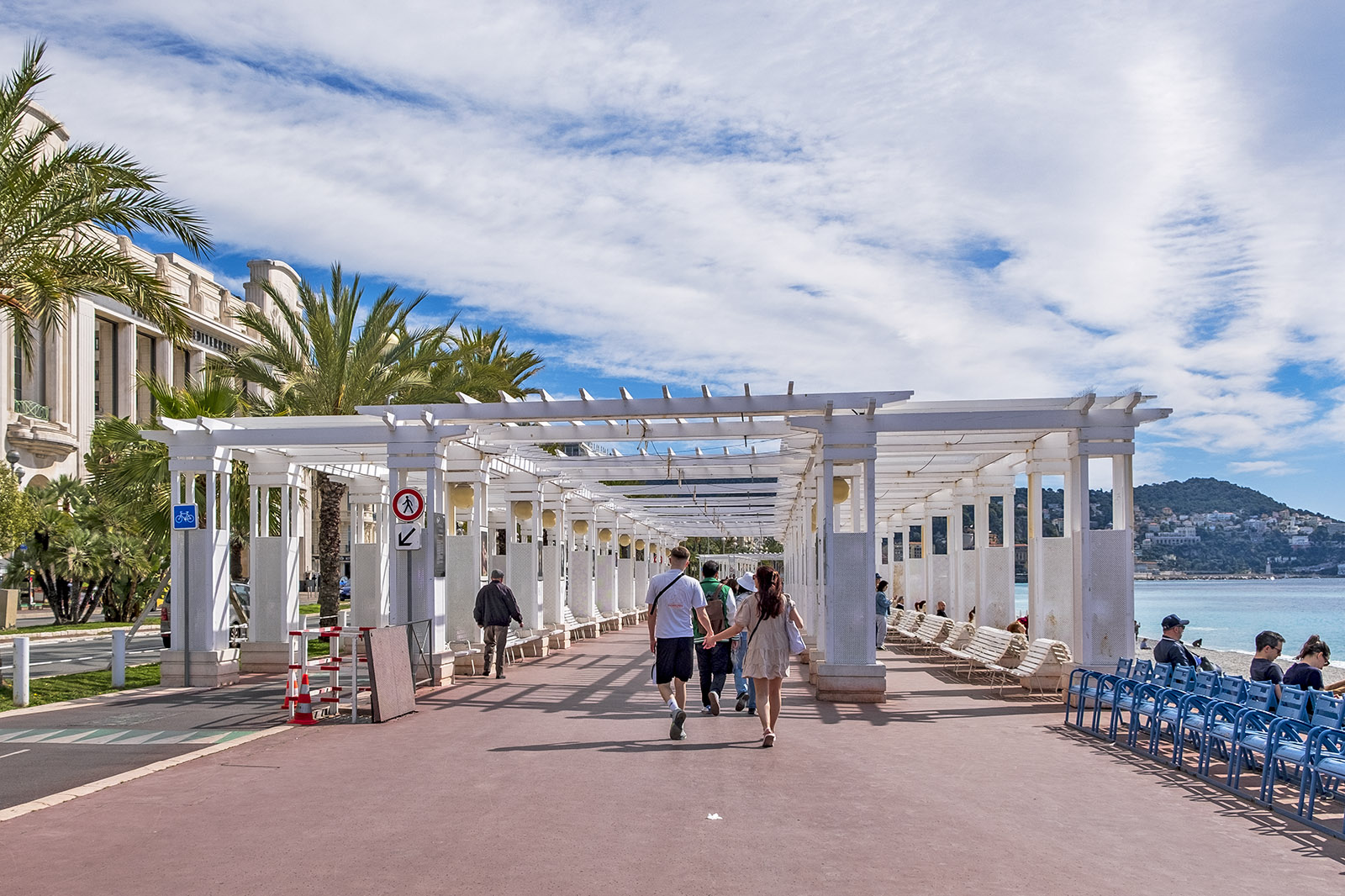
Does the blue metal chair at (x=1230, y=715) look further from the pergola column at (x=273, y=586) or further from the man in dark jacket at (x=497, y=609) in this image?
the pergola column at (x=273, y=586)

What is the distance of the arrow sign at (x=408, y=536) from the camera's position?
1386cm

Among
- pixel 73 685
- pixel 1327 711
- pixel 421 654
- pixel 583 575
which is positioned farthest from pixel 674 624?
pixel 583 575

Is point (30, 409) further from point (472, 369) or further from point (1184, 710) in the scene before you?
point (1184, 710)

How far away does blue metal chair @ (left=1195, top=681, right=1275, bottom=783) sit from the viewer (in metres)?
7.92

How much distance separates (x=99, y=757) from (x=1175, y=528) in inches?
5792

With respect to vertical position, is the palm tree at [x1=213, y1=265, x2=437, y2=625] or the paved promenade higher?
the palm tree at [x1=213, y1=265, x2=437, y2=625]

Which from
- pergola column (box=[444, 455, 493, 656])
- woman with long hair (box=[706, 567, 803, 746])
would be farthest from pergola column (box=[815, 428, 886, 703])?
pergola column (box=[444, 455, 493, 656])

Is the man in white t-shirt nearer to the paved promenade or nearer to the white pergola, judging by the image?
the paved promenade

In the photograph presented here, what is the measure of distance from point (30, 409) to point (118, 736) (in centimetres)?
3823

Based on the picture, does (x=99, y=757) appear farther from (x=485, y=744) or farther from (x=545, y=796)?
(x=545, y=796)

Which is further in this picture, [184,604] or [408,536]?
[184,604]

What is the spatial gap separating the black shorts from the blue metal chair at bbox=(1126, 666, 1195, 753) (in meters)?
3.73

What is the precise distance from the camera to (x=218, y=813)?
721 cm

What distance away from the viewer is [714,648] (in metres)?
12.1
